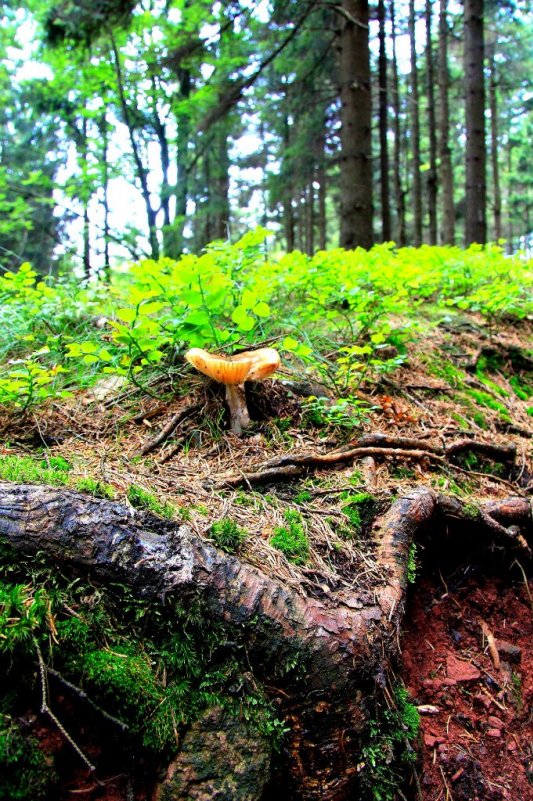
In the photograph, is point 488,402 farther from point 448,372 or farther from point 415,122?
point 415,122

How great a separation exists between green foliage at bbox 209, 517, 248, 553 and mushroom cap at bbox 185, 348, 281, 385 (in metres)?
0.82

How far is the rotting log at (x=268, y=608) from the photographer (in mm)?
1390

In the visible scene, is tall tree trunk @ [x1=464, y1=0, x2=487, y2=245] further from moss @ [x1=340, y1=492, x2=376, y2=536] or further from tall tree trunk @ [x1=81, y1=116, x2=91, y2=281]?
moss @ [x1=340, y1=492, x2=376, y2=536]

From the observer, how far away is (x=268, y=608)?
149 centimetres

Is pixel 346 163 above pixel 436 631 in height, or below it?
above

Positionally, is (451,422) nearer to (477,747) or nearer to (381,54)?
(477,747)

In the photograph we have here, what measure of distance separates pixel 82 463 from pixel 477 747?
1.96 metres

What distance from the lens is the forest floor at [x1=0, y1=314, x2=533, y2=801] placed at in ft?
5.58

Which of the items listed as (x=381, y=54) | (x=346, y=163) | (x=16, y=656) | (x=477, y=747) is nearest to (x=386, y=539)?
(x=477, y=747)

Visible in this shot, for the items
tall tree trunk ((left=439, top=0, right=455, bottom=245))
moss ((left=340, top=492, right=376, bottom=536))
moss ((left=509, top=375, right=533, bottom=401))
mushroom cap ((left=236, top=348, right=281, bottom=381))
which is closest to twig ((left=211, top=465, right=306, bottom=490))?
moss ((left=340, top=492, right=376, bottom=536))

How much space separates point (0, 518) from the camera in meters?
1.50

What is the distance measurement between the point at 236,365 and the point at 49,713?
1.50 m

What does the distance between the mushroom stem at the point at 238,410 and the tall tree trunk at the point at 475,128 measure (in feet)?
23.9

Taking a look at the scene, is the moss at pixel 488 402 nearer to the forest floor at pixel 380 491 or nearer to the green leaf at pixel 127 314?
the forest floor at pixel 380 491
